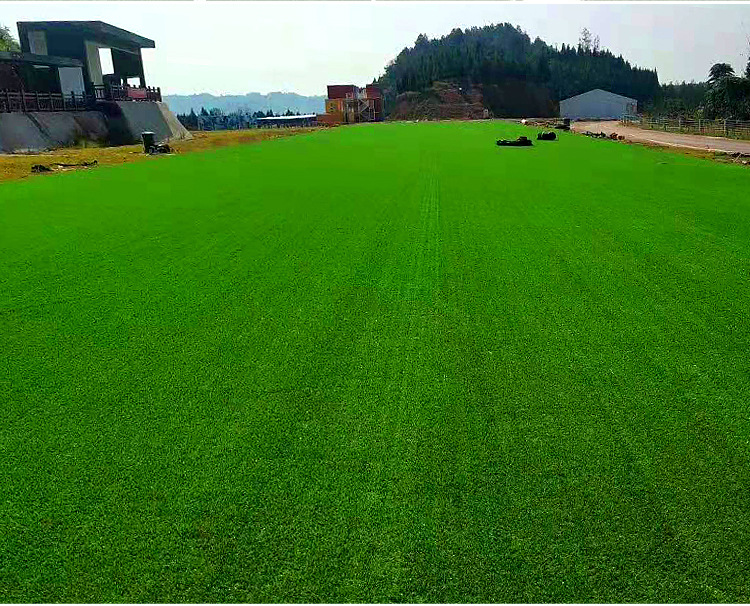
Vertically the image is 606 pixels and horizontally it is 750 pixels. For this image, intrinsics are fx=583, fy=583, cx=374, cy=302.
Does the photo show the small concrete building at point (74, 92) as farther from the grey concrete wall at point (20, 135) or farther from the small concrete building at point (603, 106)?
the small concrete building at point (603, 106)

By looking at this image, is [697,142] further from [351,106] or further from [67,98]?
[351,106]

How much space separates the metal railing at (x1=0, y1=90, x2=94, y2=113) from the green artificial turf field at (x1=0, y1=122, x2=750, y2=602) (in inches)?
1030

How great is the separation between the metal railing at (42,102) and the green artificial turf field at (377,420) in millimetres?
26155

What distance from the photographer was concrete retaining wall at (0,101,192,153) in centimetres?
2783

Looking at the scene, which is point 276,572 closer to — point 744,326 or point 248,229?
point 744,326

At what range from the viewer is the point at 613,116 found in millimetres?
81875

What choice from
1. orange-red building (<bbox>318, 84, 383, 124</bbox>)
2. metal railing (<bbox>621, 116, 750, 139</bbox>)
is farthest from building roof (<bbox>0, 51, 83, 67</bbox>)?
orange-red building (<bbox>318, 84, 383, 124</bbox>)

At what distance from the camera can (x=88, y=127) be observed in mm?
34219

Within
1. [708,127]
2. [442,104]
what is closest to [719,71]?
[708,127]

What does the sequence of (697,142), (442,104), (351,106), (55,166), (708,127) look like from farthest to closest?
(442,104) < (351,106) < (708,127) < (697,142) < (55,166)

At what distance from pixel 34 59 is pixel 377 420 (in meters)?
36.9

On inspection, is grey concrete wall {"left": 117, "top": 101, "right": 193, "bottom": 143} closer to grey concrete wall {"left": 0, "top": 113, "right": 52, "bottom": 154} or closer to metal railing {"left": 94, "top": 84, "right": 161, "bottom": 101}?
metal railing {"left": 94, "top": 84, "right": 161, "bottom": 101}

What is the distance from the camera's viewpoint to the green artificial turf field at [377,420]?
7.61 ft

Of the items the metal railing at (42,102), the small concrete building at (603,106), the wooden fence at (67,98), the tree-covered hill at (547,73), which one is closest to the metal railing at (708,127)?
the small concrete building at (603,106)
